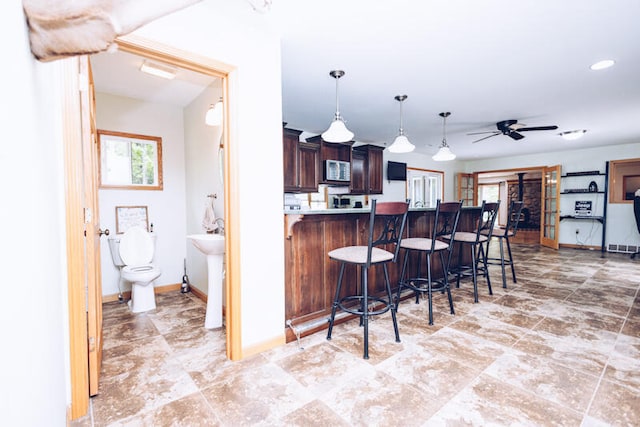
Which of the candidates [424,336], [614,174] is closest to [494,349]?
[424,336]

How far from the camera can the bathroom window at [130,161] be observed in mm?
3422

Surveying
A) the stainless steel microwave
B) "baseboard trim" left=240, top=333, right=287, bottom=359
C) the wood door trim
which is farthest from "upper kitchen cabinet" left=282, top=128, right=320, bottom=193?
the wood door trim

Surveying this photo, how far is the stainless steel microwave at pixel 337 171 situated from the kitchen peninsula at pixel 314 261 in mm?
2416

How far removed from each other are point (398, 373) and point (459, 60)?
2737mm

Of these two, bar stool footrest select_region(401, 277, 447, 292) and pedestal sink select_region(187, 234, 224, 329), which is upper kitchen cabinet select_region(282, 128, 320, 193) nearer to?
pedestal sink select_region(187, 234, 224, 329)

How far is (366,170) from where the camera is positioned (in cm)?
593

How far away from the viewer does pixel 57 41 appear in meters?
0.62

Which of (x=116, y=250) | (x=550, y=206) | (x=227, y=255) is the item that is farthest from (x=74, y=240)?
(x=550, y=206)

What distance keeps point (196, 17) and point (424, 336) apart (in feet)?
9.20

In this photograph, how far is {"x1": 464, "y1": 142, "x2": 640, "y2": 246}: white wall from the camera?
658cm

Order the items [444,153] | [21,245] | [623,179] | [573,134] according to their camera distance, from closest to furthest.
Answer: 1. [21,245]
2. [444,153]
3. [573,134]
4. [623,179]

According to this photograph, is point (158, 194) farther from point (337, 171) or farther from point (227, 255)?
point (337, 171)

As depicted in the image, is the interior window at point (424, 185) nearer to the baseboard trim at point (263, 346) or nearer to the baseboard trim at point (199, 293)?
the baseboard trim at point (199, 293)

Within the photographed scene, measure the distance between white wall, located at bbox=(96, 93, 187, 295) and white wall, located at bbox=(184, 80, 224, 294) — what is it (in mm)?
120
